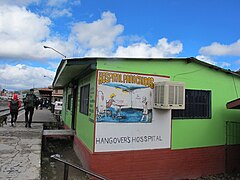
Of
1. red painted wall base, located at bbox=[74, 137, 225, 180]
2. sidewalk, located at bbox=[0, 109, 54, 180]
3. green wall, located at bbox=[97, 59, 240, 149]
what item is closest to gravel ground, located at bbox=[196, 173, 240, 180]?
red painted wall base, located at bbox=[74, 137, 225, 180]

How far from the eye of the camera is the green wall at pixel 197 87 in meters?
6.86

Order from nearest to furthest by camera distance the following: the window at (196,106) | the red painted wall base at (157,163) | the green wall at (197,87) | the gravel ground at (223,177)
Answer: the red painted wall base at (157,163) → the green wall at (197,87) → the window at (196,106) → the gravel ground at (223,177)

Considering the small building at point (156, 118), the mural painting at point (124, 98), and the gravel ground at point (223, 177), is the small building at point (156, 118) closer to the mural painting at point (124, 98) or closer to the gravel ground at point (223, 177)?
the mural painting at point (124, 98)

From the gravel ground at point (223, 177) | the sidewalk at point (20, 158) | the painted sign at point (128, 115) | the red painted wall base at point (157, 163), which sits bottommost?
the gravel ground at point (223, 177)

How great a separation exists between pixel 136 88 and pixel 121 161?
2135 millimetres

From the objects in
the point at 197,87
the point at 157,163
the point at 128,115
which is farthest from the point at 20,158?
the point at 197,87

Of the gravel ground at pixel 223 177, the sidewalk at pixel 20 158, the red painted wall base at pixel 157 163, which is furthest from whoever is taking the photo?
the gravel ground at pixel 223 177

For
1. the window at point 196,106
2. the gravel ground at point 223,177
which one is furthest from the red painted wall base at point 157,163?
the window at point 196,106

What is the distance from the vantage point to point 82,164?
7457mm

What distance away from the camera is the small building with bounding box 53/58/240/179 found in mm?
6301

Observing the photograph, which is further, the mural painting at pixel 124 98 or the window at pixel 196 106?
the window at pixel 196 106

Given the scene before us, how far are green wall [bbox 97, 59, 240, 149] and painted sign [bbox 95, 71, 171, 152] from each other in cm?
26

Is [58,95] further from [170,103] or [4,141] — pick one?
[170,103]

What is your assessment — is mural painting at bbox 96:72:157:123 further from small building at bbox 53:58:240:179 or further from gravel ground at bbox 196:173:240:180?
gravel ground at bbox 196:173:240:180
